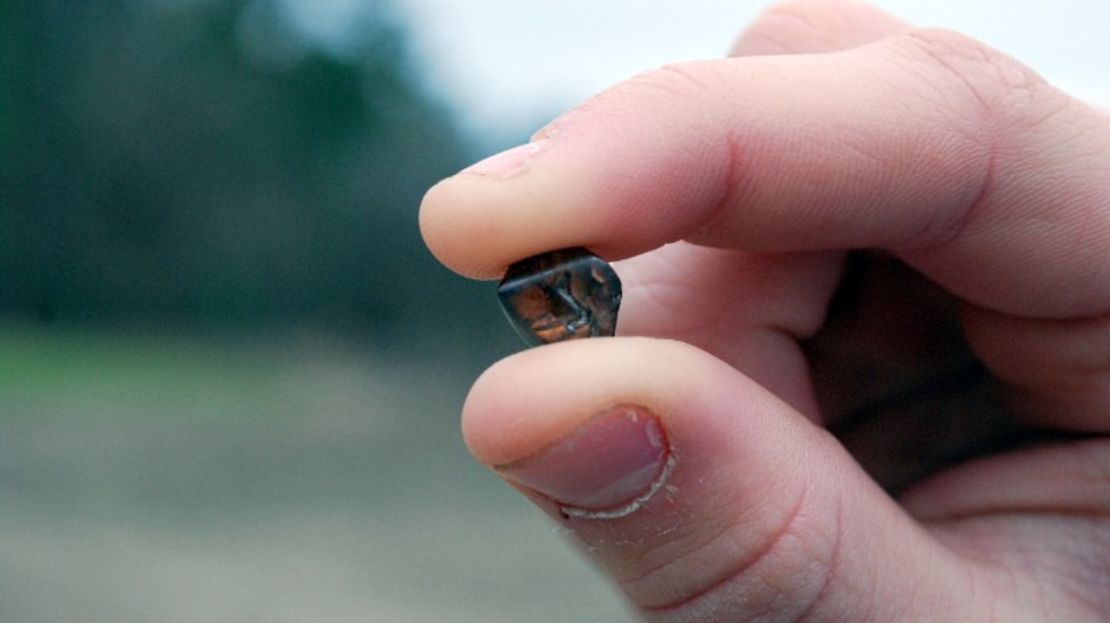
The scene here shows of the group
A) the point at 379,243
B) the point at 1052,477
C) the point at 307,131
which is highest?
the point at 307,131

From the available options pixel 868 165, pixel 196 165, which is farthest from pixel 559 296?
pixel 196 165

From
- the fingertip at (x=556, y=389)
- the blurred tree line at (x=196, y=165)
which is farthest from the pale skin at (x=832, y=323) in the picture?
the blurred tree line at (x=196, y=165)

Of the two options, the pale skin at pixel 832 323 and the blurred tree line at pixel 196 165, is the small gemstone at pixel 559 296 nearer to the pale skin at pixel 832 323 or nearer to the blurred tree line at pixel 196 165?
the pale skin at pixel 832 323

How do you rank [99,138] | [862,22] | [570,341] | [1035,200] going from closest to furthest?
[570,341] < [1035,200] < [862,22] < [99,138]

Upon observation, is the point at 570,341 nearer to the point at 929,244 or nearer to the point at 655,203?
the point at 655,203

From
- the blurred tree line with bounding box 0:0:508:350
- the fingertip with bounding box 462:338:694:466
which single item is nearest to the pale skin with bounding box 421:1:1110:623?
the fingertip with bounding box 462:338:694:466

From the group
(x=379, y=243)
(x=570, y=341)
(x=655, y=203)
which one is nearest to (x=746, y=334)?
(x=655, y=203)

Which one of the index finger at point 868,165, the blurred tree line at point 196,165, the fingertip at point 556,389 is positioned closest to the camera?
the fingertip at point 556,389

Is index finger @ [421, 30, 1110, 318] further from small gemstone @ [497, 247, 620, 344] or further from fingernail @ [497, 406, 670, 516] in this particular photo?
fingernail @ [497, 406, 670, 516]
